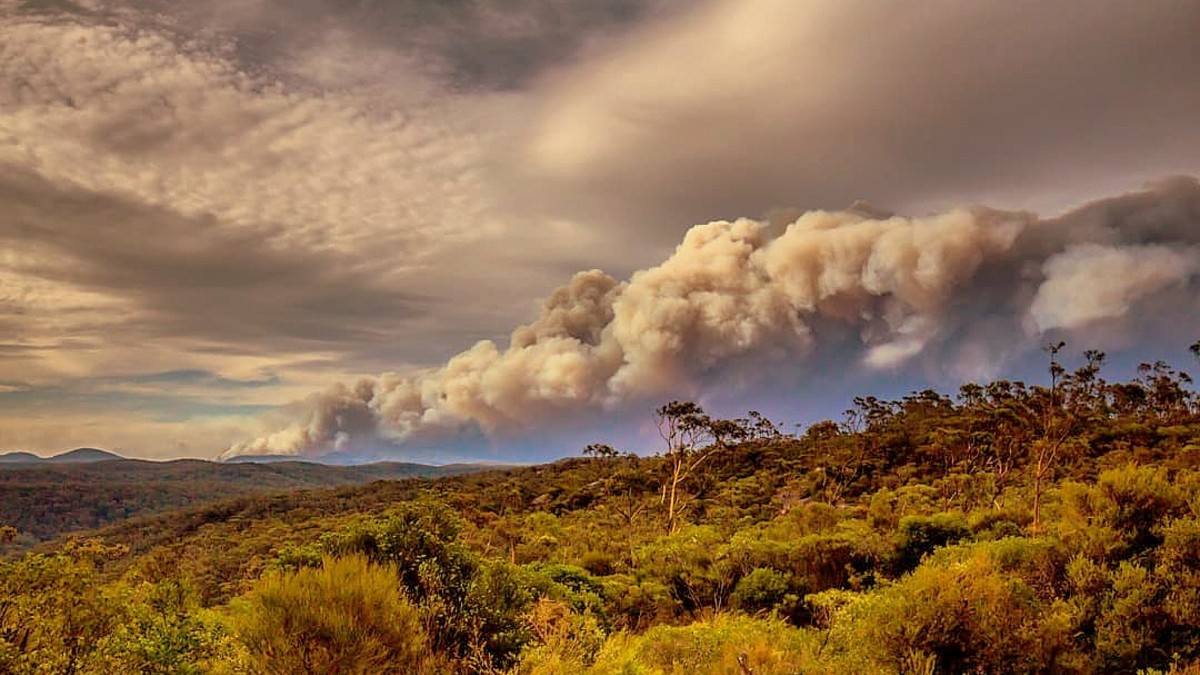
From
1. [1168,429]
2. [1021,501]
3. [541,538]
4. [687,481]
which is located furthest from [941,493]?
[687,481]

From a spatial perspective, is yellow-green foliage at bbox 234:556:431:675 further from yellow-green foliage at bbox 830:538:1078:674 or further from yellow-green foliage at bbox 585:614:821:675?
yellow-green foliage at bbox 830:538:1078:674

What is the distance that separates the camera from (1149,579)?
16875 millimetres

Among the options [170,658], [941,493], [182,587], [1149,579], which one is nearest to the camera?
[170,658]

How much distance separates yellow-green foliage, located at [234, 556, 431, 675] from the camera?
11.5m

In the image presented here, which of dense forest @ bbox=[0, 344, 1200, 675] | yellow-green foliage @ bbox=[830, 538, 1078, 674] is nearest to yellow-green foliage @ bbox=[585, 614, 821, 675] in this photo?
dense forest @ bbox=[0, 344, 1200, 675]

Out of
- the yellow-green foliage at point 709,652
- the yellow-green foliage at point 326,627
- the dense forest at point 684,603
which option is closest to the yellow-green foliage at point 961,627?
the dense forest at point 684,603

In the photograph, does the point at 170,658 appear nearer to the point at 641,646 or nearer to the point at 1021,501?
the point at 641,646

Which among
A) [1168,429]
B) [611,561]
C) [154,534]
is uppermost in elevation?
[1168,429]

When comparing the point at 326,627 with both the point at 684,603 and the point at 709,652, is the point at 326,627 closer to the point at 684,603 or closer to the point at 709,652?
the point at 709,652

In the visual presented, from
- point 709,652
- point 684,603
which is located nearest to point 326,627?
point 709,652

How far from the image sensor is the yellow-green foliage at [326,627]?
1145 cm

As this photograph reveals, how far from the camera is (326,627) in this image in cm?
1166

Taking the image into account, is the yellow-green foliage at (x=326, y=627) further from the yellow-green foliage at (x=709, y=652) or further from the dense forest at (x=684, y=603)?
the yellow-green foliage at (x=709, y=652)

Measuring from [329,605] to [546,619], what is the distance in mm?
5129
